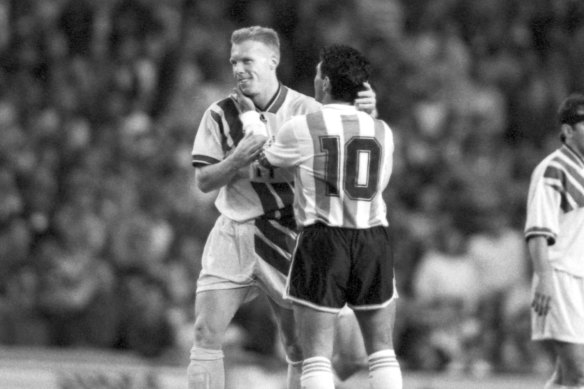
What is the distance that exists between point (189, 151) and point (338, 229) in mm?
5899

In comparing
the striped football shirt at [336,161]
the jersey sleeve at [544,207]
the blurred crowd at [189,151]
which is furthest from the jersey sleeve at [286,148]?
the blurred crowd at [189,151]

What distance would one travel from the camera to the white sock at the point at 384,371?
626 centimetres

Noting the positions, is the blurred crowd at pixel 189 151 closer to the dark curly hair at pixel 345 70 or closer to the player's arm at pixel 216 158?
the player's arm at pixel 216 158

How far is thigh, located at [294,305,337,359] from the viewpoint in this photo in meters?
6.23

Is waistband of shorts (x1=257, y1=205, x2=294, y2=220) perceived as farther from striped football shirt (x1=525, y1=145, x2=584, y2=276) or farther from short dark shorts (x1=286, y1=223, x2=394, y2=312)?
striped football shirt (x1=525, y1=145, x2=584, y2=276)

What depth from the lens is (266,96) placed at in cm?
691

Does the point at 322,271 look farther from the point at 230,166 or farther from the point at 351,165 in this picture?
the point at 230,166

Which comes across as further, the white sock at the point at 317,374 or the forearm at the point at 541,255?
the forearm at the point at 541,255

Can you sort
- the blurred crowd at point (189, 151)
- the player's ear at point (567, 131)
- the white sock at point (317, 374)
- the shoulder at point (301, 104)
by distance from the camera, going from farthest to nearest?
the blurred crowd at point (189, 151) → the player's ear at point (567, 131) → the shoulder at point (301, 104) → the white sock at point (317, 374)

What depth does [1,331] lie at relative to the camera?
1024 cm

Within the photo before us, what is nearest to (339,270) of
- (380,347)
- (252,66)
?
(380,347)

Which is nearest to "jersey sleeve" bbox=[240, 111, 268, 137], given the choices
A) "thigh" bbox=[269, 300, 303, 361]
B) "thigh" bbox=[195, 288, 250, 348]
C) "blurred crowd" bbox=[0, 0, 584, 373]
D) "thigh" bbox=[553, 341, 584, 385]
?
"thigh" bbox=[195, 288, 250, 348]

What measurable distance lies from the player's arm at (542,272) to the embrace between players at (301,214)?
4.81 feet

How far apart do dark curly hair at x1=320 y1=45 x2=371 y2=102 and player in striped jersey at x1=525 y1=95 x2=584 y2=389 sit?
1735 mm
